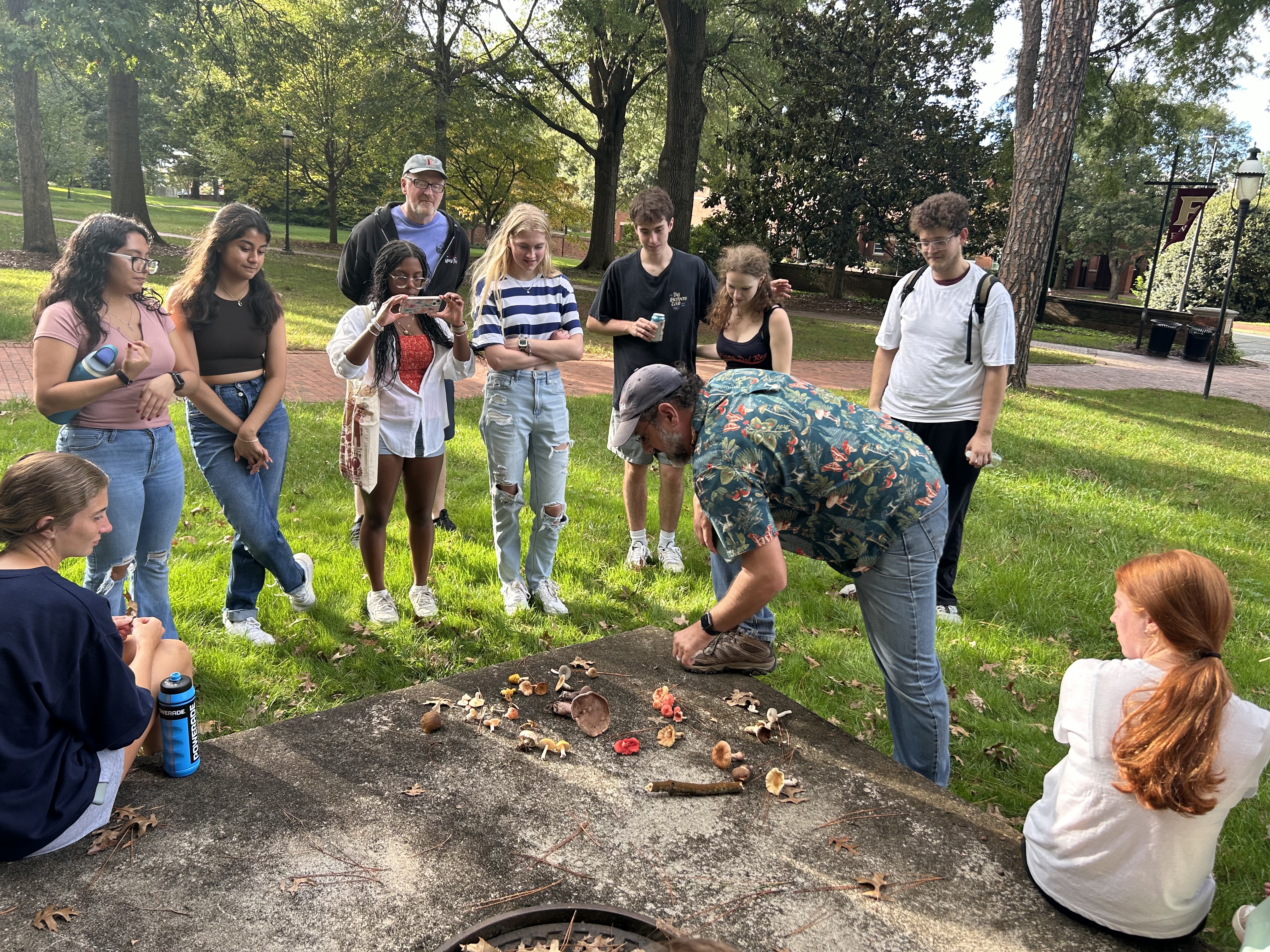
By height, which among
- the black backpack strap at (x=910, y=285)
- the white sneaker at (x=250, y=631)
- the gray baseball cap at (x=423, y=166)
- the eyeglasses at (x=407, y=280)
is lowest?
the white sneaker at (x=250, y=631)

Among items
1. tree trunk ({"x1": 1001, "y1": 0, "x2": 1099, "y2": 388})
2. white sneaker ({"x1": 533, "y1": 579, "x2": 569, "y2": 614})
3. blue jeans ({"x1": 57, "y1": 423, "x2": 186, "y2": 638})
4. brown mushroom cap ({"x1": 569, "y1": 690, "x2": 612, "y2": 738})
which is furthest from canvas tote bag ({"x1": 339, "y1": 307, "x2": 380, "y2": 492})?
tree trunk ({"x1": 1001, "y1": 0, "x2": 1099, "y2": 388})

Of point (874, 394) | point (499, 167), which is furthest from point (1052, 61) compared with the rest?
point (499, 167)

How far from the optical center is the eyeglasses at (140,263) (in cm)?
344

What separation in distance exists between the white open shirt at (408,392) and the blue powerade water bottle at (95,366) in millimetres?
899

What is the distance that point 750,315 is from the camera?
5215 millimetres

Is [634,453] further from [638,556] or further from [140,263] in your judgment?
[140,263]

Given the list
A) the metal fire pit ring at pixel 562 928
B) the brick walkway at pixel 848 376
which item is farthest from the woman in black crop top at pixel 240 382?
the brick walkway at pixel 848 376

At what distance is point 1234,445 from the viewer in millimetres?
10742

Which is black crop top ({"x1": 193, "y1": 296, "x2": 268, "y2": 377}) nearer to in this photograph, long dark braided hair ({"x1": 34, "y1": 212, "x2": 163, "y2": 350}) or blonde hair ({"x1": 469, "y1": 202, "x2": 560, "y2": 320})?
long dark braided hair ({"x1": 34, "y1": 212, "x2": 163, "y2": 350})

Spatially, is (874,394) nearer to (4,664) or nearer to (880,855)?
(880,855)

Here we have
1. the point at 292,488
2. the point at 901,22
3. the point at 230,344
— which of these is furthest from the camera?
the point at 901,22

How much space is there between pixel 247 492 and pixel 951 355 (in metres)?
3.78

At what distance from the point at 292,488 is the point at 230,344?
9.44 feet

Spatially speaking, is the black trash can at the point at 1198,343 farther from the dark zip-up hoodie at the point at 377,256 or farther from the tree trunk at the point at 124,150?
the tree trunk at the point at 124,150
